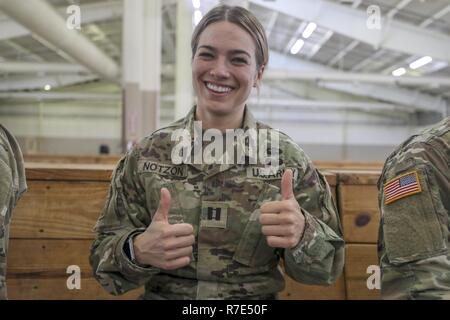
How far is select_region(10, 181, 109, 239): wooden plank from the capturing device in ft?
4.91

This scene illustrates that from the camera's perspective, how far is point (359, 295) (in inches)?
60.1

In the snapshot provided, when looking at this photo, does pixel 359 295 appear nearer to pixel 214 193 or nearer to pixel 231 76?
pixel 214 193

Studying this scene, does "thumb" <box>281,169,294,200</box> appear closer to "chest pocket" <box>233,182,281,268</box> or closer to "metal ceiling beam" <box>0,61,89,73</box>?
"chest pocket" <box>233,182,281,268</box>

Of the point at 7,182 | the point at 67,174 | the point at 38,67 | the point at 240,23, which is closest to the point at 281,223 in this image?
the point at 240,23

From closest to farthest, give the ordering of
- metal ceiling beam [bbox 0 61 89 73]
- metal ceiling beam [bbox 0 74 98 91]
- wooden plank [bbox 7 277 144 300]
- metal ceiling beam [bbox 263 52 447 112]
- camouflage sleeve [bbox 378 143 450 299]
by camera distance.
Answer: camouflage sleeve [bbox 378 143 450 299]
wooden plank [bbox 7 277 144 300]
metal ceiling beam [bbox 0 61 89 73]
metal ceiling beam [bbox 263 52 447 112]
metal ceiling beam [bbox 0 74 98 91]

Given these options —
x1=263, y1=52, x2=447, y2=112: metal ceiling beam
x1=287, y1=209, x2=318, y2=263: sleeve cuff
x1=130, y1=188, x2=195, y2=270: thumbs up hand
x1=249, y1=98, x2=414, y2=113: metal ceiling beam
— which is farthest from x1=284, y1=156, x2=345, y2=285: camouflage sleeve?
x1=249, y1=98, x2=414, y2=113: metal ceiling beam

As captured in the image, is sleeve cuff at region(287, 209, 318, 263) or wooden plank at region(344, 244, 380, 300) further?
wooden plank at region(344, 244, 380, 300)

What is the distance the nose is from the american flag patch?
50cm

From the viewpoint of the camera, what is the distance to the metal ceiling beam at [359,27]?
183 inches

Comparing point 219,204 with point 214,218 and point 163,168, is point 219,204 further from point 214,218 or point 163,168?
point 163,168

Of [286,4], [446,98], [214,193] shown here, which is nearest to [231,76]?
[214,193]

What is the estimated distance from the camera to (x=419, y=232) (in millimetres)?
984

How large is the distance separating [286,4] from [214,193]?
5322 mm

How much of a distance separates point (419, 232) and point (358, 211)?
22.2 inches
